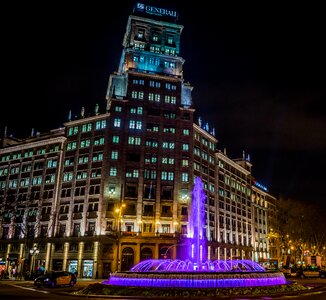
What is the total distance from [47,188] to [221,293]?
64498 mm

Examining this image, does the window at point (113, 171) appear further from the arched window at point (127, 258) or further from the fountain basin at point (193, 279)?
the fountain basin at point (193, 279)

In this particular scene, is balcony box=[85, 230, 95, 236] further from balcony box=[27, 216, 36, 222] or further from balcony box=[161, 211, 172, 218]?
balcony box=[27, 216, 36, 222]

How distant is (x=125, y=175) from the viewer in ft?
242

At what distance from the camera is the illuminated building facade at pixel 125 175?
233 feet

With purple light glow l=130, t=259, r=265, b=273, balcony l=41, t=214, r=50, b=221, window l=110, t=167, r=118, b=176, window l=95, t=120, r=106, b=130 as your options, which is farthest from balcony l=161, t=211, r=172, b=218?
purple light glow l=130, t=259, r=265, b=273

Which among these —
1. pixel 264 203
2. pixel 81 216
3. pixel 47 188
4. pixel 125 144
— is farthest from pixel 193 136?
pixel 264 203

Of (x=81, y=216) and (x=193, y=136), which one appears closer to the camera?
(x=81, y=216)

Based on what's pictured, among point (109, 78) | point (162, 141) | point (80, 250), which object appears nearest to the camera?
point (80, 250)

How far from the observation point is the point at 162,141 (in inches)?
3036

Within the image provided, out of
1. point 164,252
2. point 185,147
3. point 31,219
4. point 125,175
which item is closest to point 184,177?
point 185,147

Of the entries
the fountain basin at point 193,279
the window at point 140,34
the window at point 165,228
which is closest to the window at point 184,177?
the window at point 165,228

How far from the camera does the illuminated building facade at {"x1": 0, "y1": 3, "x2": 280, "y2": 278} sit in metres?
70.9

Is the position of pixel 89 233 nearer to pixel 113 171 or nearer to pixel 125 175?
pixel 113 171

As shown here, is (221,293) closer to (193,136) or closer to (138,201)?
(138,201)
